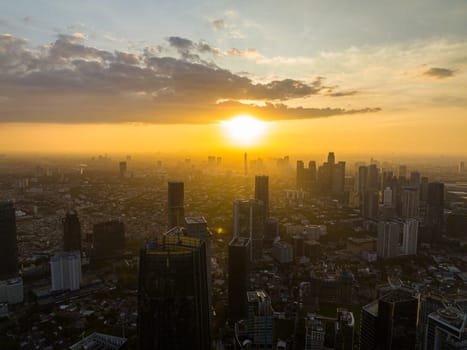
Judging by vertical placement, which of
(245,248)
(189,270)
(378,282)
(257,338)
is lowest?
(378,282)

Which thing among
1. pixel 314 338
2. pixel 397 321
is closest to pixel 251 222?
pixel 314 338

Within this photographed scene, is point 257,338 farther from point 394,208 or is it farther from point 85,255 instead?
point 394,208

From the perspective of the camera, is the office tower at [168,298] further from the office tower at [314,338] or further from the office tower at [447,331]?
the office tower at [447,331]

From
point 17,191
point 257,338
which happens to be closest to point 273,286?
point 257,338

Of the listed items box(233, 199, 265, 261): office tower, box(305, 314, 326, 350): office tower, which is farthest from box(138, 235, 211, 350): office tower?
box(233, 199, 265, 261): office tower

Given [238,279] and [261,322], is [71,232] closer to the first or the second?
[238,279]

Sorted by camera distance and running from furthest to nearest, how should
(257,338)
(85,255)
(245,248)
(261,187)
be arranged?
(261,187)
(85,255)
(245,248)
(257,338)
